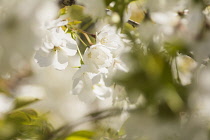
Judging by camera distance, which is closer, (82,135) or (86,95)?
(82,135)

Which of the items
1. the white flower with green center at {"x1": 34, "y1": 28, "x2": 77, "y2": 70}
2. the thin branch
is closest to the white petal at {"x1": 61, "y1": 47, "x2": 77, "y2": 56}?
the white flower with green center at {"x1": 34, "y1": 28, "x2": 77, "y2": 70}

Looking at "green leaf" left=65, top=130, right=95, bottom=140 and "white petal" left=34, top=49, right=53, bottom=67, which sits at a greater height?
"white petal" left=34, top=49, right=53, bottom=67

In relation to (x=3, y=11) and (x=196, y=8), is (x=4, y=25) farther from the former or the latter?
(x=196, y=8)

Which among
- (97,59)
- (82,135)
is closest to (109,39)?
(97,59)

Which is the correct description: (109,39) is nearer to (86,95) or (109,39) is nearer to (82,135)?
(86,95)

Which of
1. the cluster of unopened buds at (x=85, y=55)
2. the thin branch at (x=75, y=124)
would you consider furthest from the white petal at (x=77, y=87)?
the thin branch at (x=75, y=124)

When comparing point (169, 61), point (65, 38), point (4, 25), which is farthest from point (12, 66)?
point (65, 38)

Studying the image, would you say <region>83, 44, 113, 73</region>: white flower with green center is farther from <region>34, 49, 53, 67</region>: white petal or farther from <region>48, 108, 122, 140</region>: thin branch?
<region>48, 108, 122, 140</region>: thin branch
